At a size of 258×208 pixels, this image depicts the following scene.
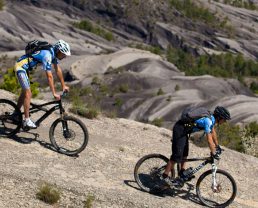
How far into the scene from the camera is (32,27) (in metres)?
118

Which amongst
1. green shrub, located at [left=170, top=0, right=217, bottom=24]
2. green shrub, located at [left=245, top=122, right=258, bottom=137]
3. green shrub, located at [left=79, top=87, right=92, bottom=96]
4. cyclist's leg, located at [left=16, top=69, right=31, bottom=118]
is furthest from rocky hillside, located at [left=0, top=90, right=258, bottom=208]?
green shrub, located at [left=170, top=0, right=217, bottom=24]

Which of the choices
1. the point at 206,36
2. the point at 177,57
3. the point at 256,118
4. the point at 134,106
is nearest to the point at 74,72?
the point at 134,106

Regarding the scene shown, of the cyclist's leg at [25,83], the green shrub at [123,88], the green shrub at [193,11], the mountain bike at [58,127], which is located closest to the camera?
the cyclist's leg at [25,83]

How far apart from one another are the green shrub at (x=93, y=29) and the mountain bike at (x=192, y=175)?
124 metres

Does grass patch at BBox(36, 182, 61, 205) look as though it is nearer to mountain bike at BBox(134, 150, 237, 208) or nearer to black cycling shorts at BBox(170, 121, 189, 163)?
mountain bike at BBox(134, 150, 237, 208)

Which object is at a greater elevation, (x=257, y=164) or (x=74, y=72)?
(x=257, y=164)

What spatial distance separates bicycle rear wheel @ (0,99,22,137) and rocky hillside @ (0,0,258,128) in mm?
32983

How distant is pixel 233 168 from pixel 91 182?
6222 millimetres

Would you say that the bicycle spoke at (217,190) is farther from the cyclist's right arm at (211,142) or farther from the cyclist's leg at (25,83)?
the cyclist's leg at (25,83)

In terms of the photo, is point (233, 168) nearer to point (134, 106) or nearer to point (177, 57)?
point (134, 106)

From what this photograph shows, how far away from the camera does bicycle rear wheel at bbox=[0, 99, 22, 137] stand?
12.7 metres

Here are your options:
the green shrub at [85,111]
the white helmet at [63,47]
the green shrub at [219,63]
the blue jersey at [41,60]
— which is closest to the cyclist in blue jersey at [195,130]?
the white helmet at [63,47]

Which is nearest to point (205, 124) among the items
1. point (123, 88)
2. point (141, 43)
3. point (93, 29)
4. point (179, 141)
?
point (179, 141)

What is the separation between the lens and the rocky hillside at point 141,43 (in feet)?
178
